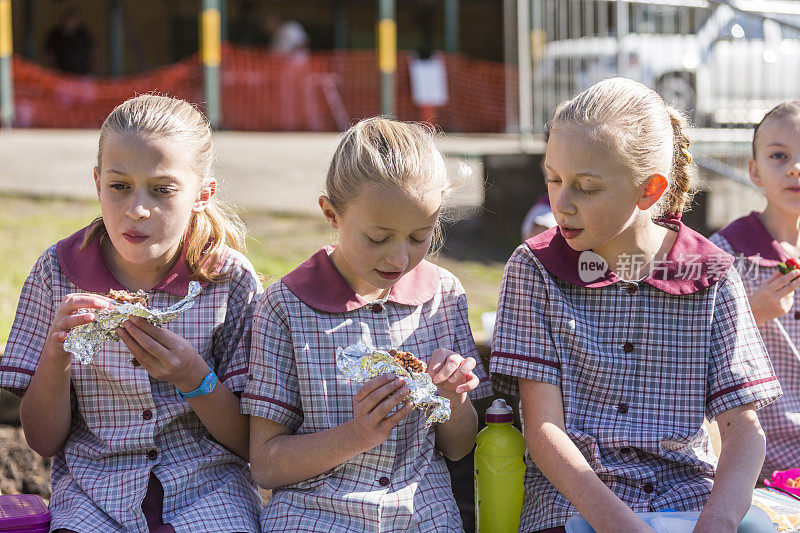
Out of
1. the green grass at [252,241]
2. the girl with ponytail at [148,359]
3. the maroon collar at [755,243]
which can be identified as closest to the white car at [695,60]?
the green grass at [252,241]

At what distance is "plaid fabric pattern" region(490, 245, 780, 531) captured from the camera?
8.44 feet

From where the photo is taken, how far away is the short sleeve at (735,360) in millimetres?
2557

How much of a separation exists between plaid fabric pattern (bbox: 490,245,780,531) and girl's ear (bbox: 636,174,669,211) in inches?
9.0

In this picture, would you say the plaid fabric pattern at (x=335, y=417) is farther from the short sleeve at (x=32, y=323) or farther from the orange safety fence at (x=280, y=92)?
the orange safety fence at (x=280, y=92)

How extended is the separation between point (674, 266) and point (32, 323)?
1.77 m

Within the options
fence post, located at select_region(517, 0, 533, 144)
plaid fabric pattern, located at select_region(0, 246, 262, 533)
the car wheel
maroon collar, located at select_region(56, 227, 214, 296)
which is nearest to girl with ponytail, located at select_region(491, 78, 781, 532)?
plaid fabric pattern, located at select_region(0, 246, 262, 533)

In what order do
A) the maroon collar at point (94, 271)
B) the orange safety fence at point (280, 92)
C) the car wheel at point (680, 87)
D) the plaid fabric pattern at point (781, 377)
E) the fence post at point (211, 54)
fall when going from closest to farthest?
the maroon collar at point (94, 271), the plaid fabric pattern at point (781, 377), the car wheel at point (680, 87), the fence post at point (211, 54), the orange safety fence at point (280, 92)

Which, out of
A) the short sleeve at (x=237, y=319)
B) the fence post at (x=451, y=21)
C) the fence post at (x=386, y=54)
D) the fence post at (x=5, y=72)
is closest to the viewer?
the short sleeve at (x=237, y=319)

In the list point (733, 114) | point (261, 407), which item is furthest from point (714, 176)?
point (261, 407)

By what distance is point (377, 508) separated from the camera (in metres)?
2.47

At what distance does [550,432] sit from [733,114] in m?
5.90

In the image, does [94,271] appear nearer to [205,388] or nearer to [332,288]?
[205,388]

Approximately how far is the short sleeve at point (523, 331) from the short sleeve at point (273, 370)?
0.54 metres

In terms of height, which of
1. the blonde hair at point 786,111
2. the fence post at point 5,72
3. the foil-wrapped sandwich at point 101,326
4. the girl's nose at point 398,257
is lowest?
the foil-wrapped sandwich at point 101,326
